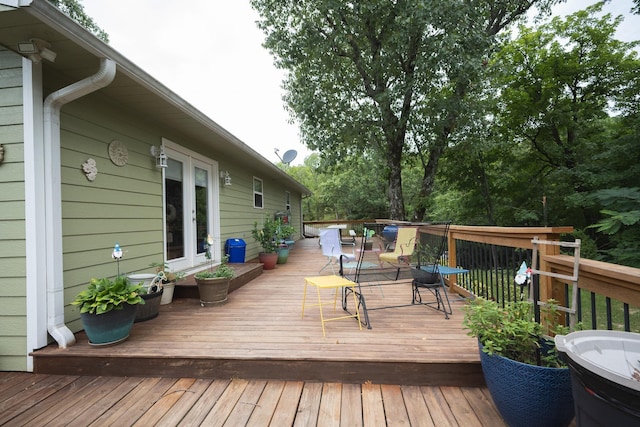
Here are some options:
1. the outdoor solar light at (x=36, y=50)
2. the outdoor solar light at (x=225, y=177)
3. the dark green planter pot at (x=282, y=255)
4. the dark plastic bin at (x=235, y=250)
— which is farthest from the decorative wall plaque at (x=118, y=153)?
the dark green planter pot at (x=282, y=255)

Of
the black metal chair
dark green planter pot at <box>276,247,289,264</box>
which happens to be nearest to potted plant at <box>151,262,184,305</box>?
the black metal chair

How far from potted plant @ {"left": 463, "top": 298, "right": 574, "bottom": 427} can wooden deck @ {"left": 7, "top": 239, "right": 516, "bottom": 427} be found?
218 millimetres

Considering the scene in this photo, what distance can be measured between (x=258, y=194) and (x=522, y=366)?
7014 mm

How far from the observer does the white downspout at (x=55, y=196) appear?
2.26 metres

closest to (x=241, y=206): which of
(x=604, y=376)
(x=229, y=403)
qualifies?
(x=229, y=403)

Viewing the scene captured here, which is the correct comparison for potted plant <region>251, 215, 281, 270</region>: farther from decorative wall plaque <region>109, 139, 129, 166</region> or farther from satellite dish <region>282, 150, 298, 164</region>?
satellite dish <region>282, 150, 298, 164</region>

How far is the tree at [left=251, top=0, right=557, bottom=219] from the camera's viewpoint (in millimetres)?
7133

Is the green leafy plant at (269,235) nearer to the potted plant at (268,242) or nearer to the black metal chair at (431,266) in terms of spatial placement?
the potted plant at (268,242)

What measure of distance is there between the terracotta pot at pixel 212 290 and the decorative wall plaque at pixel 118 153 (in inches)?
58.2

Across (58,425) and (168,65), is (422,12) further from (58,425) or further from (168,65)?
(168,65)

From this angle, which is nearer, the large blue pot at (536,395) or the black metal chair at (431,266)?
the large blue pot at (536,395)

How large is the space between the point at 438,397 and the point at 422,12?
7425mm

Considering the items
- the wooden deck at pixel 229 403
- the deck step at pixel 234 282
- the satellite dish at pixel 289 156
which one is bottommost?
the wooden deck at pixel 229 403

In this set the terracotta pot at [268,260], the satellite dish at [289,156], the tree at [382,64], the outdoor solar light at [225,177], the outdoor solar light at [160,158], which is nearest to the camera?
the outdoor solar light at [160,158]
